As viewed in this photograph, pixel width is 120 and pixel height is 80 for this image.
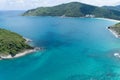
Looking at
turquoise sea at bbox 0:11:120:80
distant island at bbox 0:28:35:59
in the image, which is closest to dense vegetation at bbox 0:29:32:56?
distant island at bbox 0:28:35:59

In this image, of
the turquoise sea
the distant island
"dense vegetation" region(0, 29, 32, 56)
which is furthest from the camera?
"dense vegetation" region(0, 29, 32, 56)

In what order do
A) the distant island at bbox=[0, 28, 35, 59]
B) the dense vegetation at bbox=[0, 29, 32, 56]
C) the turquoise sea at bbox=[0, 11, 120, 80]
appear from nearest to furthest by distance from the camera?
the turquoise sea at bbox=[0, 11, 120, 80] → the distant island at bbox=[0, 28, 35, 59] → the dense vegetation at bbox=[0, 29, 32, 56]

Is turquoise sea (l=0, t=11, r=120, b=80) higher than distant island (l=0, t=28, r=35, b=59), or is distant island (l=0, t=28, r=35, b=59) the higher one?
distant island (l=0, t=28, r=35, b=59)

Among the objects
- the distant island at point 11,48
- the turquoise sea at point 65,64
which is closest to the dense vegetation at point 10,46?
the distant island at point 11,48

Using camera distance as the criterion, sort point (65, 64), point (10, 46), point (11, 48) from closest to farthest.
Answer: point (65, 64) < point (11, 48) < point (10, 46)

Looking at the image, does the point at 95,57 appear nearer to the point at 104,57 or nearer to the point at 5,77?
the point at 104,57

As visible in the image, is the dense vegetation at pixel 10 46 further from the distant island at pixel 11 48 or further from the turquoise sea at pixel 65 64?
the turquoise sea at pixel 65 64

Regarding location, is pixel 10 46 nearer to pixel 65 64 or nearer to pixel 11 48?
pixel 11 48

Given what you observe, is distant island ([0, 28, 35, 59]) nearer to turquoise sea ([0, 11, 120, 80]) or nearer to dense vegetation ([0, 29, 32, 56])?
dense vegetation ([0, 29, 32, 56])

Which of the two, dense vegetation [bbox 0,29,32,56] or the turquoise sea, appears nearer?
the turquoise sea

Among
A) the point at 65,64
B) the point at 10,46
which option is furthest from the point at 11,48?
the point at 65,64

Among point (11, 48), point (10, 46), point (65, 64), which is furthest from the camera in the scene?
point (10, 46)
